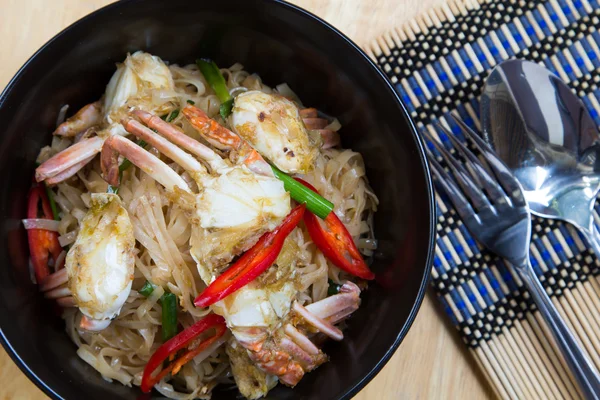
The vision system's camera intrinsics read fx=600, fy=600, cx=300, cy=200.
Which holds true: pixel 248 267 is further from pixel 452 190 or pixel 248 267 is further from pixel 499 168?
pixel 499 168

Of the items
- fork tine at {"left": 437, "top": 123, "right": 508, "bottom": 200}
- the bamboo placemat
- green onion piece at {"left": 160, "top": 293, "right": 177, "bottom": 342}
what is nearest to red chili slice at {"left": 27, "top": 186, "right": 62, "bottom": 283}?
green onion piece at {"left": 160, "top": 293, "right": 177, "bottom": 342}

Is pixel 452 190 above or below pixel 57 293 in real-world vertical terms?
above

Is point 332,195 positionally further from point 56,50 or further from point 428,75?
point 56,50

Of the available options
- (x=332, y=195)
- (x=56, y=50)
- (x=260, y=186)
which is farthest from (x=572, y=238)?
(x=56, y=50)

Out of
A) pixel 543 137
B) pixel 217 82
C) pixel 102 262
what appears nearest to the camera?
pixel 102 262

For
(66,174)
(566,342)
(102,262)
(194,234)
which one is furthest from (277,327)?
(566,342)

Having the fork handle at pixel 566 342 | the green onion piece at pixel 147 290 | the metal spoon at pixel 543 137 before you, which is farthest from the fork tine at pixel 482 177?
the green onion piece at pixel 147 290
